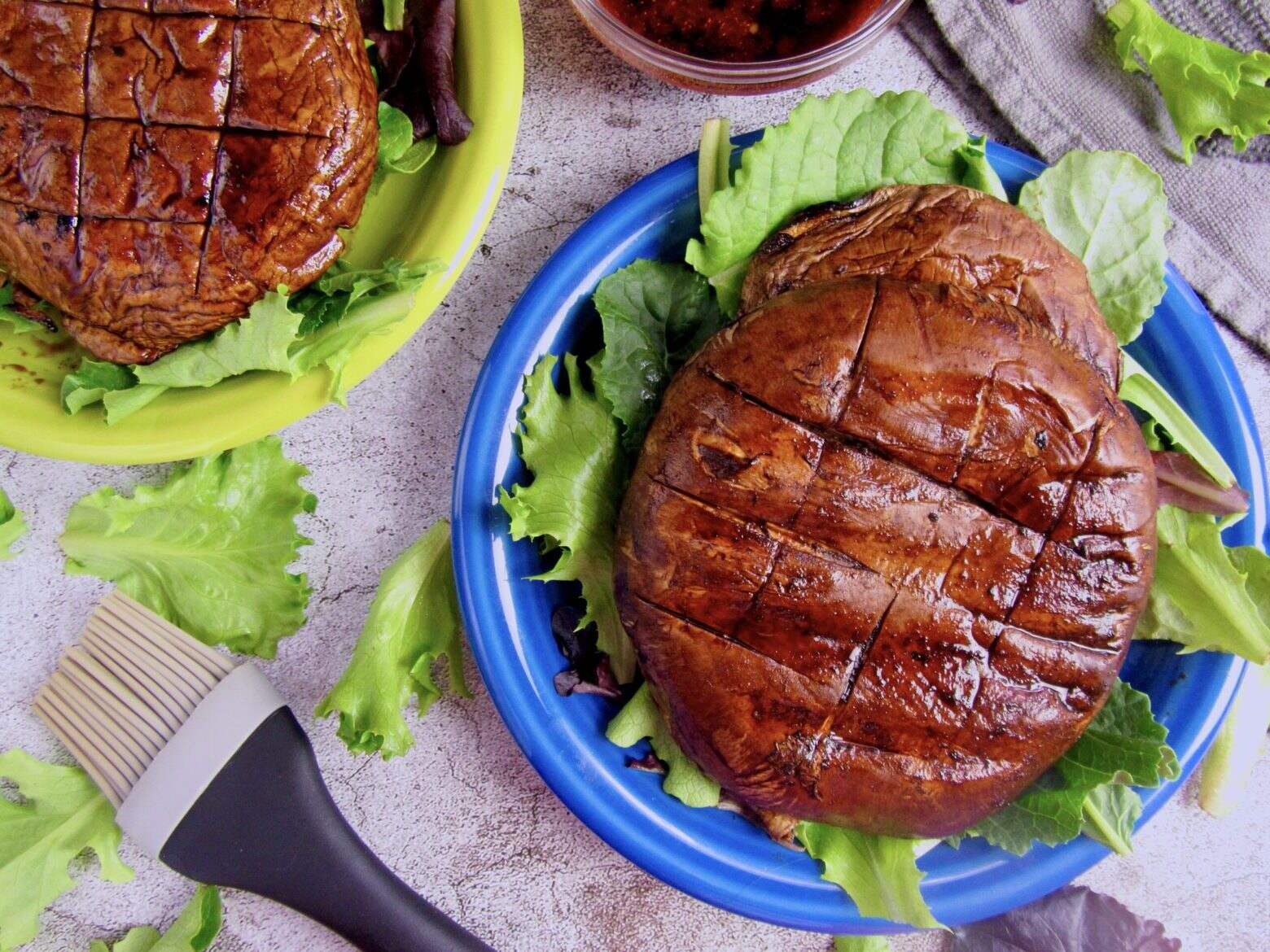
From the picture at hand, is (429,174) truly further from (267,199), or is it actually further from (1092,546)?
(1092,546)

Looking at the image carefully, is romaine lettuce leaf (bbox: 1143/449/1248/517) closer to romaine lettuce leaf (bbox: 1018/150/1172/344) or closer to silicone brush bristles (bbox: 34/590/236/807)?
romaine lettuce leaf (bbox: 1018/150/1172/344)

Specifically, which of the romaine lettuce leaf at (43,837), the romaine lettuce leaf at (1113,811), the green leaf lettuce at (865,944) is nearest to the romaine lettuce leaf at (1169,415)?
the romaine lettuce leaf at (1113,811)

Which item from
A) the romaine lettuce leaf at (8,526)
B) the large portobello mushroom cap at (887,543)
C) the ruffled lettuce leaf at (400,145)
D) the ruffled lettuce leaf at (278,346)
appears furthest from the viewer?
the romaine lettuce leaf at (8,526)

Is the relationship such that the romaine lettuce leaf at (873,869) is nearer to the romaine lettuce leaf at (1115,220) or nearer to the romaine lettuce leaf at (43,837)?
the romaine lettuce leaf at (1115,220)

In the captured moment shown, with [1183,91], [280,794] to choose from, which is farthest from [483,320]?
[1183,91]

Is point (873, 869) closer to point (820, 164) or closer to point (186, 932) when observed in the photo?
point (820, 164)

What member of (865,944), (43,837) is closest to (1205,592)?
(865,944)
